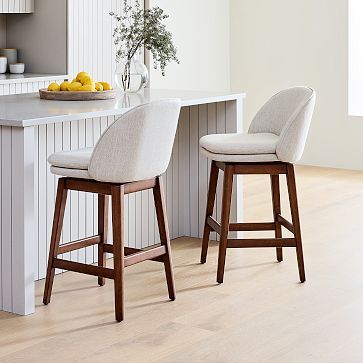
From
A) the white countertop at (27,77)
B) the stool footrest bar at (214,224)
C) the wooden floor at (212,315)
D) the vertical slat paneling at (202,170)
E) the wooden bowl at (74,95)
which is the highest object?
the white countertop at (27,77)

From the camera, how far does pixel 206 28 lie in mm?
7844

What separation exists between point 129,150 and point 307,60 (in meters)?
4.59

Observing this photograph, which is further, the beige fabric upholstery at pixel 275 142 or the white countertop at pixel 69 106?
the beige fabric upholstery at pixel 275 142

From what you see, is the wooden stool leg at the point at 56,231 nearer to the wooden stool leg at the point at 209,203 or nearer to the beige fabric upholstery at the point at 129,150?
the beige fabric upholstery at the point at 129,150

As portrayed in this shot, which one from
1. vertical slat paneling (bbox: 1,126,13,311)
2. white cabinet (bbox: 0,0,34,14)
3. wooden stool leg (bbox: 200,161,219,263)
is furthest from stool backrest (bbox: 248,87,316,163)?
white cabinet (bbox: 0,0,34,14)

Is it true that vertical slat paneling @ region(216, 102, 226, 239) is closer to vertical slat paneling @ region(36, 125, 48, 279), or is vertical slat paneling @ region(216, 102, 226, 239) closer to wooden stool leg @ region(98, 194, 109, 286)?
wooden stool leg @ region(98, 194, 109, 286)

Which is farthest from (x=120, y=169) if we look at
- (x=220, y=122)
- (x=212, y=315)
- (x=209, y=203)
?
(x=220, y=122)

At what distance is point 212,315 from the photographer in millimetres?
3693

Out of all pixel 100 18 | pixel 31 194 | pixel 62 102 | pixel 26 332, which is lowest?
pixel 26 332

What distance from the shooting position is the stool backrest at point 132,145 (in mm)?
3531

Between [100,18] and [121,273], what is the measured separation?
3276mm

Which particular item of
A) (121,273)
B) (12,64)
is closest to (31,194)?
(121,273)

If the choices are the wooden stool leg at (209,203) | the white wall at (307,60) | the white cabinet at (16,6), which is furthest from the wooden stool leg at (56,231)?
the white wall at (307,60)

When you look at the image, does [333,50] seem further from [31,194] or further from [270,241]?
[31,194]
